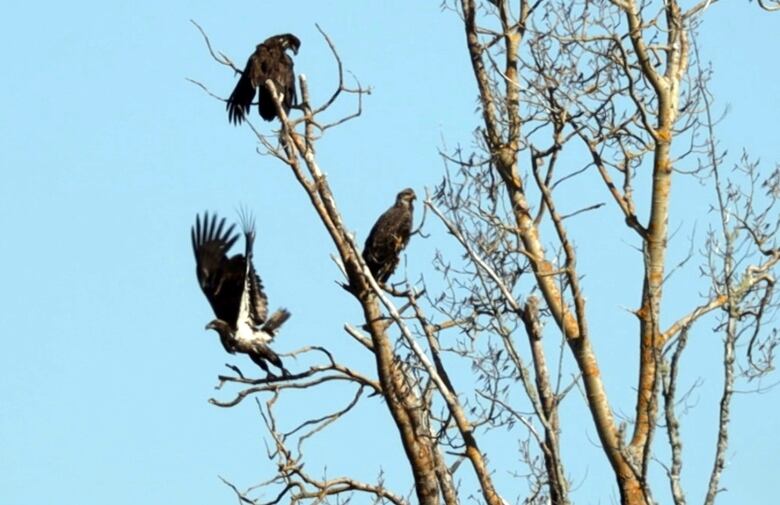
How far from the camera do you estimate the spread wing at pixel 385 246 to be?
1355 centimetres

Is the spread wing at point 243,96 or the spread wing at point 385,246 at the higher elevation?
the spread wing at point 243,96

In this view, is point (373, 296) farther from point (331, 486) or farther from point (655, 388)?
point (655, 388)

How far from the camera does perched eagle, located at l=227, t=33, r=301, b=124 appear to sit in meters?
14.0

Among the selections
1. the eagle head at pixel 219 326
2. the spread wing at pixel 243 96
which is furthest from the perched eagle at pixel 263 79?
the eagle head at pixel 219 326

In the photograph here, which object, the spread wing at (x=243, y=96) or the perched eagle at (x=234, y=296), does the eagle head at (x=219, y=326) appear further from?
the spread wing at (x=243, y=96)

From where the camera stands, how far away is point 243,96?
14.2m

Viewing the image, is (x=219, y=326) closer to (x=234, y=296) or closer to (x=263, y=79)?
(x=234, y=296)

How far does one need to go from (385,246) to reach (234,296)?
42.9 inches

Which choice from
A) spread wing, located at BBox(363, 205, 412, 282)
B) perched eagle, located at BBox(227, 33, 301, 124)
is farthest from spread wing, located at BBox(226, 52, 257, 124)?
spread wing, located at BBox(363, 205, 412, 282)

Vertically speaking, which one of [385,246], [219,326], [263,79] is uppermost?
[263,79]

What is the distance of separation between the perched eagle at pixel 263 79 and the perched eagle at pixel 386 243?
109 centimetres

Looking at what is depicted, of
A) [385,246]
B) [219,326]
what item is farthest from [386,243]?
[219,326]

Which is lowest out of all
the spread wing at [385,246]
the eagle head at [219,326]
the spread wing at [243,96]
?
the eagle head at [219,326]

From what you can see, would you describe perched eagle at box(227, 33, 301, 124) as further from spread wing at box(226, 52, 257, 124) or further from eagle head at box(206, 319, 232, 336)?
eagle head at box(206, 319, 232, 336)
